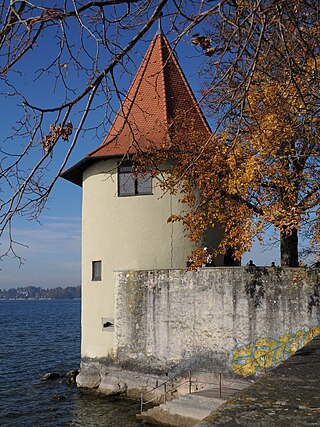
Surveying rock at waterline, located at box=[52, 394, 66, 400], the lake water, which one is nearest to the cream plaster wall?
rock at waterline, located at box=[52, 394, 66, 400]

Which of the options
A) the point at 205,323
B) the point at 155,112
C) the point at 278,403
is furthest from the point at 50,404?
the point at 278,403

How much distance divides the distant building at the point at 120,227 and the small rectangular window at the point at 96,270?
36 millimetres

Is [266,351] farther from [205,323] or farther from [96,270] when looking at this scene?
[96,270]

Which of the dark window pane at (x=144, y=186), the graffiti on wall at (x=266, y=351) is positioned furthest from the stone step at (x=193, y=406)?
the dark window pane at (x=144, y=186)

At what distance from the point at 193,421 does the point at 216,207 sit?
6.27m

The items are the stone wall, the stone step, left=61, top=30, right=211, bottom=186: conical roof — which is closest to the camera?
the stone step

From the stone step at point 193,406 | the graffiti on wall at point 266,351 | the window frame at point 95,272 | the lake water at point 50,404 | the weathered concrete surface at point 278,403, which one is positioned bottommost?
the lake water at point 50,404

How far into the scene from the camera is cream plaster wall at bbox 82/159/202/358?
1708 centimetres

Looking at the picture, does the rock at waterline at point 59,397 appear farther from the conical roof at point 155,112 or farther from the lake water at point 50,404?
the conical roof at point 155,112

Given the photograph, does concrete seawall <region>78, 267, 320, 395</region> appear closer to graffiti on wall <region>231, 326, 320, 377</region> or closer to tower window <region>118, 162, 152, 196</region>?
graffiti on wall <region>231, 326, 320, 377</region>

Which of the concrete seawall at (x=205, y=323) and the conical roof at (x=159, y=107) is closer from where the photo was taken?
the concrete seawall at (x=205, y=323)

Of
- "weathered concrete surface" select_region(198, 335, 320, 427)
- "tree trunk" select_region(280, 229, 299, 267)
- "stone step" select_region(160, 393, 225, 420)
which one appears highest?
"tree trunk" select_region(280, 229, 299, 267)

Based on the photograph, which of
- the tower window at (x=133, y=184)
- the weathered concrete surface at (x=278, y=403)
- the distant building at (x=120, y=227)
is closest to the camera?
the weathered concrete surface at (x=278, y=403)

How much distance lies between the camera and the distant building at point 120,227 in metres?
17.1
